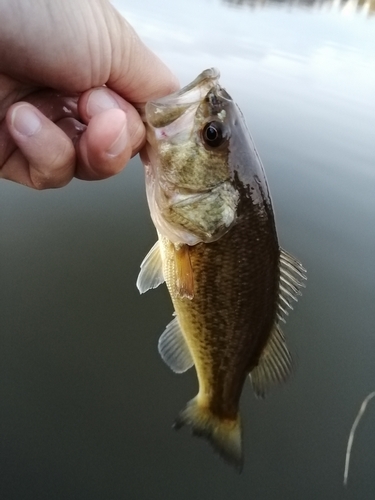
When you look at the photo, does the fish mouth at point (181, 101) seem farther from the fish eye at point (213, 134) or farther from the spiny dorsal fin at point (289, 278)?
the spiny dorsal fin at point (289, 278)

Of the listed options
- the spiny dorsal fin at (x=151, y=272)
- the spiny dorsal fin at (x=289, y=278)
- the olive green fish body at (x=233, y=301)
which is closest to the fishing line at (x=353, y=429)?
the olive green fish body at (x=233, y=301)

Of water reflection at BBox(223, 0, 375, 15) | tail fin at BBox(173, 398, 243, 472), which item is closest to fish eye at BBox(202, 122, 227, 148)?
tail fin at BBox(173, 398, 243, 472)

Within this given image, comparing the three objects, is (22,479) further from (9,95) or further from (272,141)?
(272,141)

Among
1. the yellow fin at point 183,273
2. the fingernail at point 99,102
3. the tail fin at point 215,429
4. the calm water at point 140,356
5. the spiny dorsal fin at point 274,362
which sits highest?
the fingernail at point 99,102

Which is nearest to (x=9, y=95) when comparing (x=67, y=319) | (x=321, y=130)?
(x=67, y=319)

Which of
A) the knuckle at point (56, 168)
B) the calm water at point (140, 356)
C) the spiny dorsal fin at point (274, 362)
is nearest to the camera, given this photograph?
the knuckle at point (56, 168)

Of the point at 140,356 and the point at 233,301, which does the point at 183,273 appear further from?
the point at 140,356

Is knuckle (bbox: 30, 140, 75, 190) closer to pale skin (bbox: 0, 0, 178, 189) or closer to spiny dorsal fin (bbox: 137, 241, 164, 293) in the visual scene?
pale skin (bbox: 0, 0, 178, 189)
